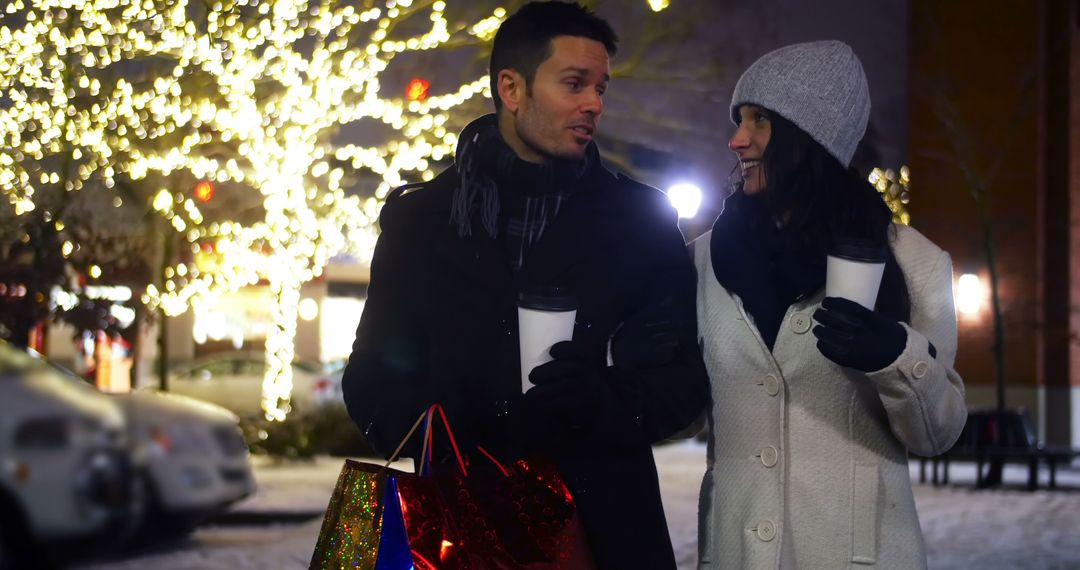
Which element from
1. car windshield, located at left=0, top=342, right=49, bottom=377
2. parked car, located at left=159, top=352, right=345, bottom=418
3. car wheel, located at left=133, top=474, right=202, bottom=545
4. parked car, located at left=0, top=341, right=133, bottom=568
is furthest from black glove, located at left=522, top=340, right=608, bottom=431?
parked car, located at left=159, top=352, right=345, bottom=418

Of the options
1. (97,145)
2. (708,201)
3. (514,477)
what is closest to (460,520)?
(514,477)

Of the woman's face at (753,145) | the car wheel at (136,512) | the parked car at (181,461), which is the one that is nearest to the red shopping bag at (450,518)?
the woman's face at (753,145)

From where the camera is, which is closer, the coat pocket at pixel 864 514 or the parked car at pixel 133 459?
the coat pocket at pixel 864 514

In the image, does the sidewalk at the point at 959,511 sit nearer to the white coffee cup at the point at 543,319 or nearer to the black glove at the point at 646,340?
the black glove at the point at 646,340

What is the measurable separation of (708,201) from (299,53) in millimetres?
19493

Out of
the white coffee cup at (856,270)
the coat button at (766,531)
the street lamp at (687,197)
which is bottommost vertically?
the coat button at (766,531)

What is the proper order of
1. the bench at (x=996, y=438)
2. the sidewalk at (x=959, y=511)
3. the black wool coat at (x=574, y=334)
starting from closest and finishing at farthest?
the black wool coat at (x=574, y=334), the sidewalk at (x=959, y=511), the bench at (x=996, y=438)

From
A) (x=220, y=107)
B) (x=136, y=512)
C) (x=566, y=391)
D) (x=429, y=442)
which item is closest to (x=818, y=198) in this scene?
(x=566, y=391)

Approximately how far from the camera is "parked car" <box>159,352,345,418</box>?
80.0 feet

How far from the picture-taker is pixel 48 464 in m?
6.75

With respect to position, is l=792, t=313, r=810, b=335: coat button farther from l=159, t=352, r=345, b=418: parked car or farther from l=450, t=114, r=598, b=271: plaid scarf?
l=159, t=352, r=345, b=418: parked car

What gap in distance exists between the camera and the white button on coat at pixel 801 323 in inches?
122

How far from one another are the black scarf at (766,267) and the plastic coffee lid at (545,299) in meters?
0.68

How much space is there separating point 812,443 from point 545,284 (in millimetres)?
692
